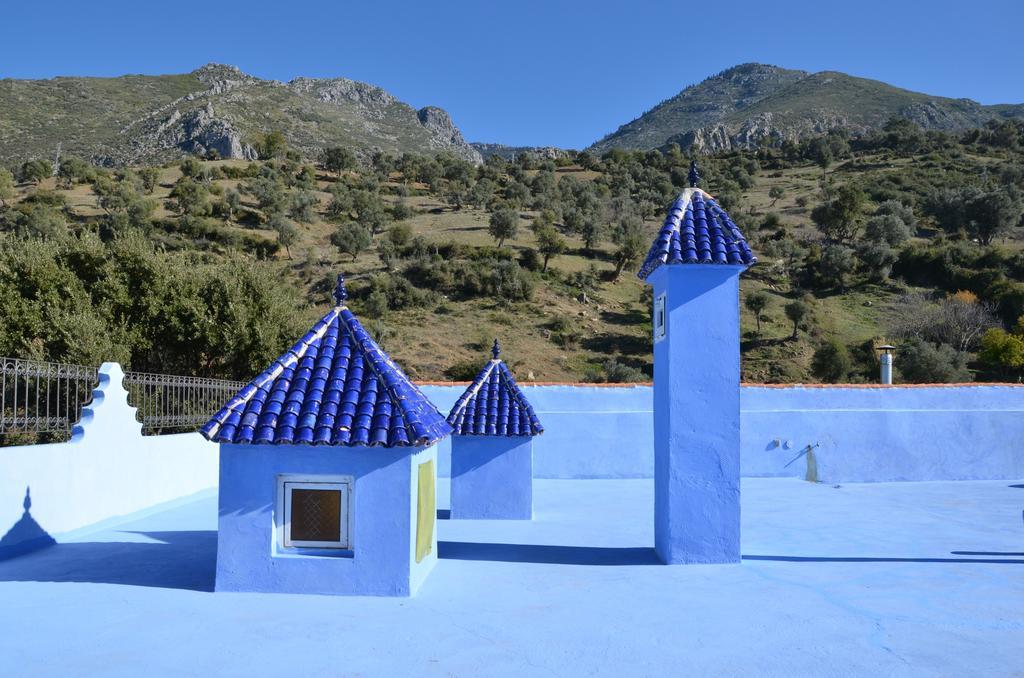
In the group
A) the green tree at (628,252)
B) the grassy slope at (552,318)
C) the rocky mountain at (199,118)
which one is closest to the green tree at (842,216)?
the grassy slope at (552,318)

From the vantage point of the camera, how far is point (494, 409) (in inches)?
496

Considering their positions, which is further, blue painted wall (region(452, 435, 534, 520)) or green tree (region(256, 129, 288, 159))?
green tree (region(256, 129, 288, 159))

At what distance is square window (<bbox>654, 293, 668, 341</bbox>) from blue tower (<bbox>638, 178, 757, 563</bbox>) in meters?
0.29

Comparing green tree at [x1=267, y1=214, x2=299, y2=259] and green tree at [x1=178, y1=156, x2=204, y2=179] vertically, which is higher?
green tree at [x1=178, y1=156, x2=204, y2=179]

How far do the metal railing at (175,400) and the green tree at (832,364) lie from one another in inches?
984

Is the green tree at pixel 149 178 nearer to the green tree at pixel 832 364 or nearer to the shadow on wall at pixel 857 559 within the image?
the green tree at pixel 832 364

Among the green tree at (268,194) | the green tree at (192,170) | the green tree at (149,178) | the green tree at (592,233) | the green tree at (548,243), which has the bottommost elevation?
the green tree at (548,243)

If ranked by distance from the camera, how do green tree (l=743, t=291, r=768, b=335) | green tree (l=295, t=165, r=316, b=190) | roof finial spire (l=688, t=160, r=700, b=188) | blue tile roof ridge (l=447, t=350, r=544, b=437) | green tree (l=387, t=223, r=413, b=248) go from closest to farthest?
roof finial spire (l=688, t=160, r=700, b=188) < blue tile roof ridge (l=447, t=350, r=544, b=437) < green tree (l=743, t=291, r=768, b=335) < green tree (l=387, t=223, r=413, b=248) < green tree (l=295, t=165, r=316, b=190)

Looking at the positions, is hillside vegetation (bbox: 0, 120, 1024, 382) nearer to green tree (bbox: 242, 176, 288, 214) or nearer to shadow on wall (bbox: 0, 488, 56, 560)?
green tree (bbox: 242, 176, 288, 214)

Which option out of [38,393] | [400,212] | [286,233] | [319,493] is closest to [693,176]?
[319,493]

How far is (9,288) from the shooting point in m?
18.7

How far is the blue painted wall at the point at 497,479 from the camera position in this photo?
1248 cm

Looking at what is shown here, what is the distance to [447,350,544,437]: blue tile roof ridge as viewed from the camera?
1222 centimetres

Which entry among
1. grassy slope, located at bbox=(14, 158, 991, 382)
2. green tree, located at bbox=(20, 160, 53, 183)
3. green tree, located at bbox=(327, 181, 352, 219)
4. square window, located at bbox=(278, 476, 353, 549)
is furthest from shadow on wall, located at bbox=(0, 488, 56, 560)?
green tree, located at bbox=(20, 160, 53, 183)
